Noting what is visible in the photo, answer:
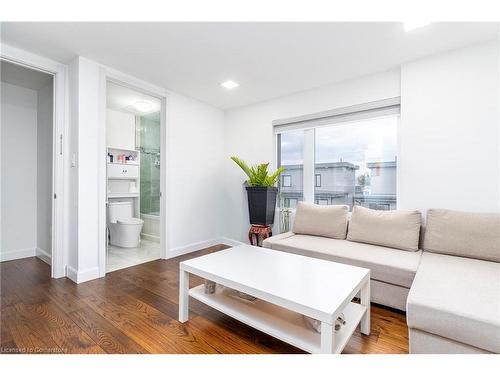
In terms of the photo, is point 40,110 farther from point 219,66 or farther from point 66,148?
point 219,66

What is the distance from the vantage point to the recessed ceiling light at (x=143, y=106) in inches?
155

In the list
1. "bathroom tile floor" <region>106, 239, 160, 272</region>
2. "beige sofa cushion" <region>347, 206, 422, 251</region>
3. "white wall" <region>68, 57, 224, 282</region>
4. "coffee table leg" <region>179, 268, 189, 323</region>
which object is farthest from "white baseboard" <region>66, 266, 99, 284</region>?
"beige sofa cushion" <region>347, 206, 422, 251</region>

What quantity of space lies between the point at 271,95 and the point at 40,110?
3124mm

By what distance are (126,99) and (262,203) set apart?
2.62 m

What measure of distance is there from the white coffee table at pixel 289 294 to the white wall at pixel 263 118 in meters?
1.95

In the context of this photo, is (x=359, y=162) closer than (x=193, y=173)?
Yes

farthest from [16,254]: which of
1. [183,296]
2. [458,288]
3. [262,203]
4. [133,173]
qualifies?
[458,288]

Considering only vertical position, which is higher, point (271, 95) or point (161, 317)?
point (271, 95)

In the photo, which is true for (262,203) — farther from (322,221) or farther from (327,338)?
(327,338)

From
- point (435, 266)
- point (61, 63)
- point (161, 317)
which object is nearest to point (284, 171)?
point (435, 266)

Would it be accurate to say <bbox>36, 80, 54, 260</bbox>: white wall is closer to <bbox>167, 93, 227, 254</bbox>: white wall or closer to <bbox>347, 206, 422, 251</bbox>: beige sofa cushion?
<bbox>167, 93, 227, 254</bbox>: white wall

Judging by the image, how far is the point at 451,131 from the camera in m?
2.30

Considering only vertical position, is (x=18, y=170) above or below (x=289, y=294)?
above

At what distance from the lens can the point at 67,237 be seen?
2.64m
